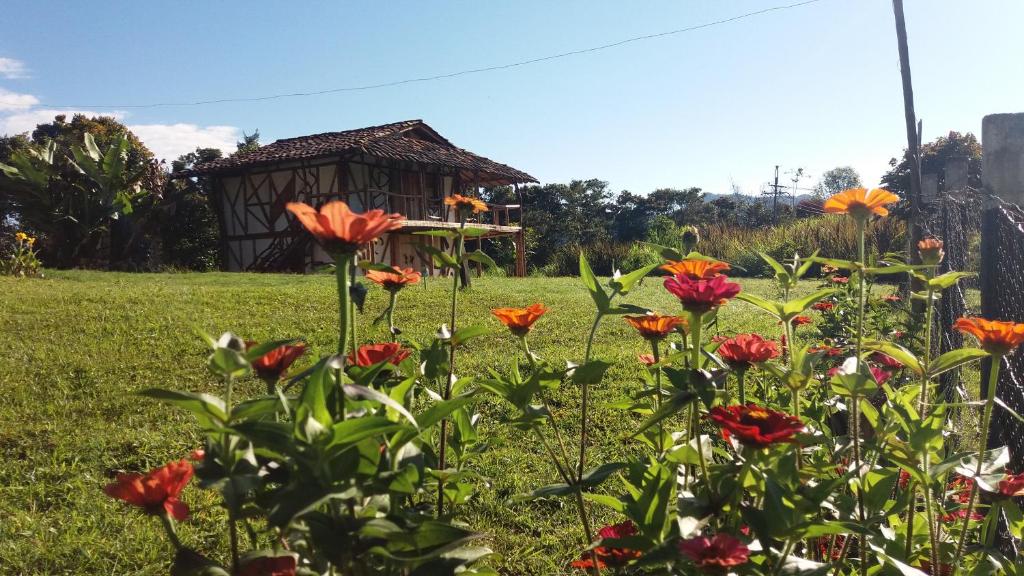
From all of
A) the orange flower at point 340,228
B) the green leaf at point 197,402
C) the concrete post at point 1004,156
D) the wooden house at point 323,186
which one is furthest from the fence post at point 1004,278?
the wooden house at point 323,186

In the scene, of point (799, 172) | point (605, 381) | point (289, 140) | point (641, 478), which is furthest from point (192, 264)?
point (799, 172)

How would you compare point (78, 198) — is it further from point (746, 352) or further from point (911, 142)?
point (746, 352)

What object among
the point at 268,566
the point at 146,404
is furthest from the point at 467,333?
the point at 146,404

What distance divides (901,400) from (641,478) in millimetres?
505

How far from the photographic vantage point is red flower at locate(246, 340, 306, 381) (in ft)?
3.09

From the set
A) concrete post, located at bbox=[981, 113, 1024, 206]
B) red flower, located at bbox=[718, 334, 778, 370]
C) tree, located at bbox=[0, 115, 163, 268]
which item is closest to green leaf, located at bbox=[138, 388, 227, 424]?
red flower, located at bbox=[718, 334, 778, 370]

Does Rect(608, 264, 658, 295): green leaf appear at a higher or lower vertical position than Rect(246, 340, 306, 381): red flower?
higher

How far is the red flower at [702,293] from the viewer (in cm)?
105

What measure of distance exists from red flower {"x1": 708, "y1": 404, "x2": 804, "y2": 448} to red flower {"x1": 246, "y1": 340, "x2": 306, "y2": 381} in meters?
0.63

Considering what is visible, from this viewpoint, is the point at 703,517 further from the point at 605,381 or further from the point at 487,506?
the point at 605,381

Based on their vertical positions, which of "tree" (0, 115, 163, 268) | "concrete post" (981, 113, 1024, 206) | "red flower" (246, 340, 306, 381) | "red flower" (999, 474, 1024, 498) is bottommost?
"red flower" (999, 474, 1024, 498)

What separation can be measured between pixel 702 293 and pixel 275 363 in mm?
646

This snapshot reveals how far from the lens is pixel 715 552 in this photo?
86 cm

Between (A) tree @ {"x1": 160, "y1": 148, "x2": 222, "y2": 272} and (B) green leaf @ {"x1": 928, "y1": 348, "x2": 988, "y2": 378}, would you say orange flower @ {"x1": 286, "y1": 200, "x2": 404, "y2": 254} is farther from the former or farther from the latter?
(A) tree @ {"x1": 160, "y1": 148, "x2": 222, "y2": 272}
